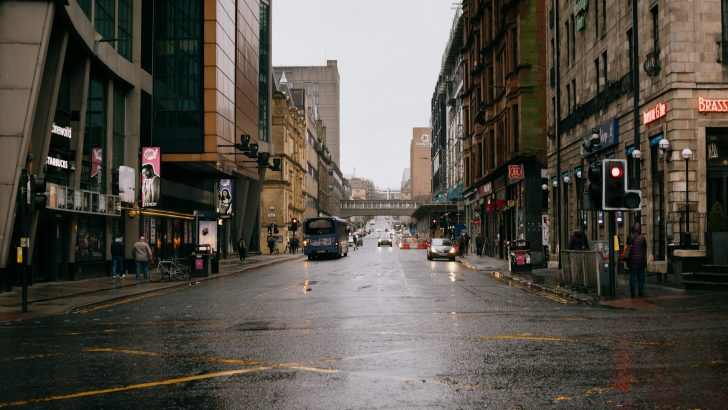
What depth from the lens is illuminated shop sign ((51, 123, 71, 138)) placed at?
28688 millimetres

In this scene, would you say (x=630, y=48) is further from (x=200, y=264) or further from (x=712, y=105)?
(x=200, y=264)

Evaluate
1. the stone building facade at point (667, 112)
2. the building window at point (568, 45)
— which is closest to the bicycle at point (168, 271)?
the stone building facade at point (667, 112)

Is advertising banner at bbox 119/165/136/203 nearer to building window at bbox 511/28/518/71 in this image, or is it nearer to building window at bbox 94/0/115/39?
building window at bbox 94/0/115/39

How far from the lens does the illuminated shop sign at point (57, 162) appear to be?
2833 cm

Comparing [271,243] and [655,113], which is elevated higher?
[655,113]

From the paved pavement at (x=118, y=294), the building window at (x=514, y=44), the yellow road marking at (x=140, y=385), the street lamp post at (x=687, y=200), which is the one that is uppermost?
the building window at (x=514, y=44)

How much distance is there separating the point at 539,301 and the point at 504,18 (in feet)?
119

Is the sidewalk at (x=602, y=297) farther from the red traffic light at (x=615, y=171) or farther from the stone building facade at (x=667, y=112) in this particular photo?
the red traffic light at (x=615, y=171)

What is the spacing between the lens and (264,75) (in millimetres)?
73000

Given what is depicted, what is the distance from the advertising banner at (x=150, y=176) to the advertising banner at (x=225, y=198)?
14447 mm

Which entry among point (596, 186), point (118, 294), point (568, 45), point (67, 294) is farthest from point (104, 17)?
point (596, 186)

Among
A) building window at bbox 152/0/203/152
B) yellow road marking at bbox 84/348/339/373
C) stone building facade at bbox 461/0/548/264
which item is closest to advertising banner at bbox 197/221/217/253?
building window at bbox 152/0/203/152

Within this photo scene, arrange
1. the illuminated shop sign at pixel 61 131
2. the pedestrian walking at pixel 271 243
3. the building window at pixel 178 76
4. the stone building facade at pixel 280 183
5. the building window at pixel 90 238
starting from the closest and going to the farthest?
1. the illuminated shop sign at pixel 61 131
2. the building window at pixel 90 238
3. the building window at pixel 178 76
4. the pedestrian walking at pixel 271 243
5. the stone building facade at pixel 280 183

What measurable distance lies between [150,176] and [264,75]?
36.2 metres
